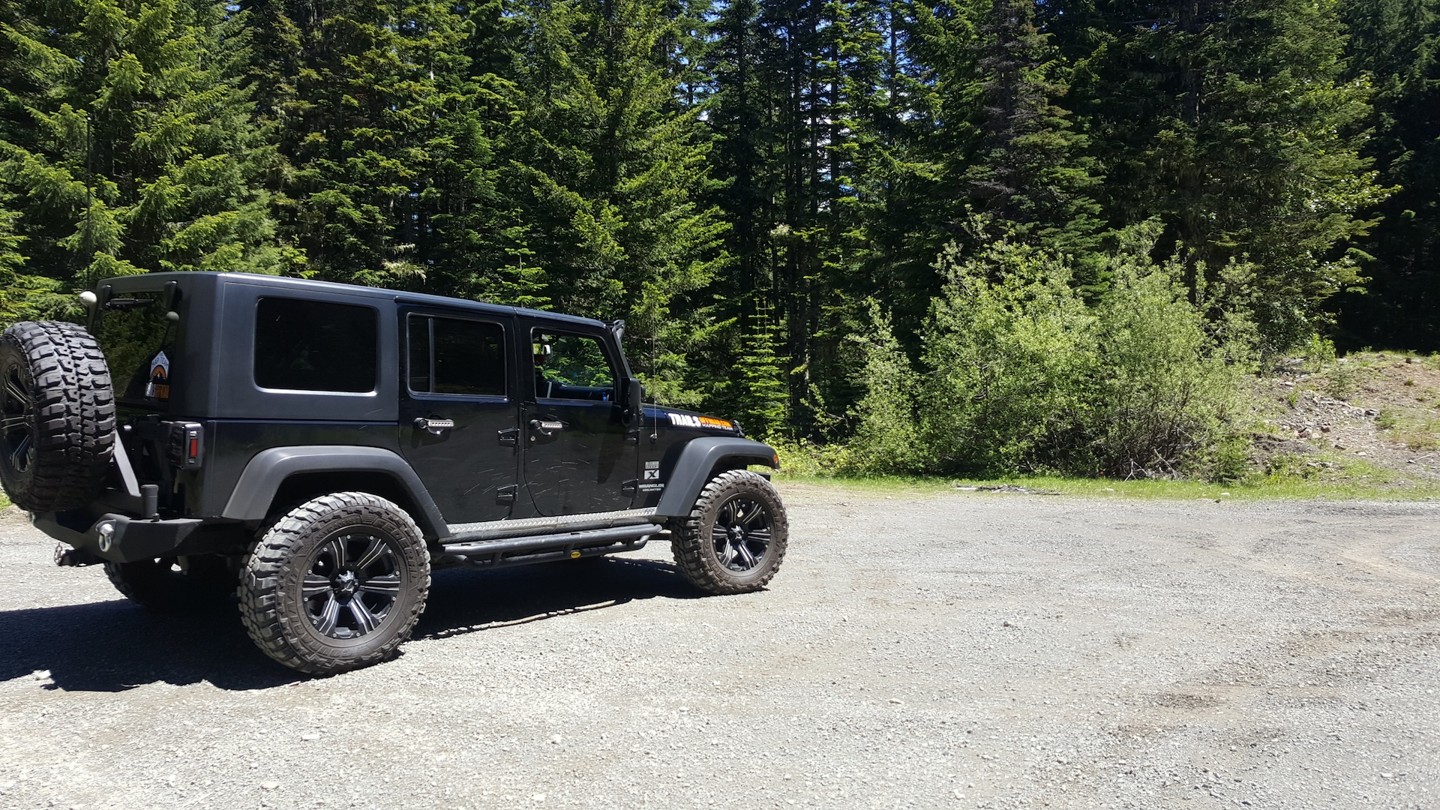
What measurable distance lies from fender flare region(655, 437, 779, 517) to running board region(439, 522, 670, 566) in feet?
0.70

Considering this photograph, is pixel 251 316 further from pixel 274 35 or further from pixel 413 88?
pixel 274 35

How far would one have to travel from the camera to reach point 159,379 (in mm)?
4488

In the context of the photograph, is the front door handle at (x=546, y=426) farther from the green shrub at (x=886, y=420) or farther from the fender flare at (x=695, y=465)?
the green shrub at (x=886, y=420)

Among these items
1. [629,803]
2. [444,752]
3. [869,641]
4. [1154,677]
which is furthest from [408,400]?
[1154,677]

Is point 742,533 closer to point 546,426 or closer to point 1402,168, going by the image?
point 546,426

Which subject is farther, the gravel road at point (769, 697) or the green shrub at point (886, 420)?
the green shrub at point (886, 420)

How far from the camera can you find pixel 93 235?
18000 millimetres

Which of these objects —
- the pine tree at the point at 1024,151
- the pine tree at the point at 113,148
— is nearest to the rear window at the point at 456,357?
the pine tree at the point at 113,148

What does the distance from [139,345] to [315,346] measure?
Answer: 956mm

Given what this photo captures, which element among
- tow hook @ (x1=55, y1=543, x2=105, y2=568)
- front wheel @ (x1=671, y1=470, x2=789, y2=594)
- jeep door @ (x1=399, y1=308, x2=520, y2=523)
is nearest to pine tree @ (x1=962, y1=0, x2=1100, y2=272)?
front wheel @ (x1=671, y1=470, x2=789, y2=594)

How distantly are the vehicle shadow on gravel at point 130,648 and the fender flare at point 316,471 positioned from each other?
97cm

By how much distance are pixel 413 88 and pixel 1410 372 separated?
30859mm

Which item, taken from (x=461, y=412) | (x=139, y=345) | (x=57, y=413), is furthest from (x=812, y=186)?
(x=57, y=413)

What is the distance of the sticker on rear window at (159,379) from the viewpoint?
4426mm
